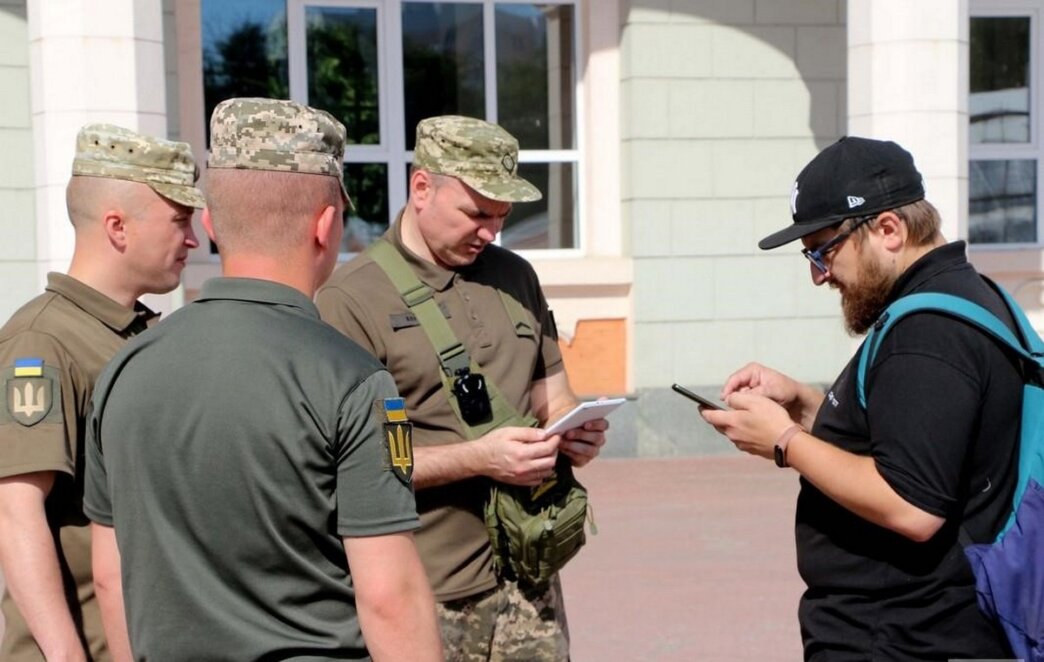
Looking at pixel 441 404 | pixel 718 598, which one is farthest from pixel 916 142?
pixel 441 404

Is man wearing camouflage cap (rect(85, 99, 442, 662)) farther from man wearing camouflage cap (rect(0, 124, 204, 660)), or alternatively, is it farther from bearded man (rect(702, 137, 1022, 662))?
bearded man (rect(702, 137, 1022, 662))

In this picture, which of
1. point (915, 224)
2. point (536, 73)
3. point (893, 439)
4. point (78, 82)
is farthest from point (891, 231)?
point (536, 73)

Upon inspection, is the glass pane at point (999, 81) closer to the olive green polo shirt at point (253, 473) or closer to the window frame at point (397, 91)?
the window frame at point (397, 91)

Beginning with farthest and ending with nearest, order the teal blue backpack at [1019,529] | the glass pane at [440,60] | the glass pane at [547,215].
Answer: the glass pane at [547,215] < the glass pane at [440,60] < the teal blue backpack at [1019,529]

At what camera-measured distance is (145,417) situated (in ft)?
6.79

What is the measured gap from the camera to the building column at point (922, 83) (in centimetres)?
888

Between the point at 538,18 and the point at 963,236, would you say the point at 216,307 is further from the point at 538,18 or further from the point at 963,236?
the point at 538,18

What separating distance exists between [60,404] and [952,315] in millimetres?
1708

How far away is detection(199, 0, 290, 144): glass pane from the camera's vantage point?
9.89 m

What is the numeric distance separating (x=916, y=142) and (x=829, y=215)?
6.41m

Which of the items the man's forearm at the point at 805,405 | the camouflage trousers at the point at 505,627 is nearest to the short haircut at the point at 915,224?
the man's forearm at the point at 805,405

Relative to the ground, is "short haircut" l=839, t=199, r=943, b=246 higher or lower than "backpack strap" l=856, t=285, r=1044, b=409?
higher

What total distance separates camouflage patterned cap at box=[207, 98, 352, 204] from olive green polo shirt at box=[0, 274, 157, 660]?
30.7 inches

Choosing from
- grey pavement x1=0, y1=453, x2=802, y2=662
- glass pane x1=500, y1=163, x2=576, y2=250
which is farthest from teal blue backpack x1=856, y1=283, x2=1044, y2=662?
glass pane x1=500, y1=163, x2=576, y2=250
